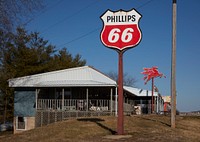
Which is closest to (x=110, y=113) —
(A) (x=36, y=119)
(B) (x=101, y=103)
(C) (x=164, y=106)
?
(B) (x=101, y=103)

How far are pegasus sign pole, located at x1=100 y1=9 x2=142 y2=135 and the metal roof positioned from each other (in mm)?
12841

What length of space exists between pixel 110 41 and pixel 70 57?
131ft

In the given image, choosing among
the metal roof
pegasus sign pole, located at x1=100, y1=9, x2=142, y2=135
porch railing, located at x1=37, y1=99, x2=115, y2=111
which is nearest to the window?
porch railing, located at x1=37, y1=99, x2=115, y2=111

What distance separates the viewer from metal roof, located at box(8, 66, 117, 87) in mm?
26766

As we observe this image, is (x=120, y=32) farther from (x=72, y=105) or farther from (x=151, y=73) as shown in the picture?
(x=151, y=73)

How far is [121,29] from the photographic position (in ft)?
43.8

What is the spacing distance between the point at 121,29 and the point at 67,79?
1525 cm

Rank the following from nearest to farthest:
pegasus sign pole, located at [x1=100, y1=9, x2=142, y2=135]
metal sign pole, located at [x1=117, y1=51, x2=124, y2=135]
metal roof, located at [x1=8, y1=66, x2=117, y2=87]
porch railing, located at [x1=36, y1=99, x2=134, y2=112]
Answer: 1. metal sign pole, located at [x1=117, y1=51, x2=124, y2=135]
2. pegasus sign pole, located at [x1=100, y1=9, x2=142, y2=135]
3. porch railing, located at [x1=36, y1=99, x2=134, y2=112]
4. metal roof, located at [x1=8, y1=66, x2=117, y2=87]

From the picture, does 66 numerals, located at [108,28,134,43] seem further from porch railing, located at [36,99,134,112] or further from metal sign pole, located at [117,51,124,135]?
porch railing, located at [36,99,134,112]

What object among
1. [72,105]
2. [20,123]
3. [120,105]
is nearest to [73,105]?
[72,105]

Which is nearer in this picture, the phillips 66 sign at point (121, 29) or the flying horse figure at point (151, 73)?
the phillips 66 sign at point (121, 29)

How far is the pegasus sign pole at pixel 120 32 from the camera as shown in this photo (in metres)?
13.1

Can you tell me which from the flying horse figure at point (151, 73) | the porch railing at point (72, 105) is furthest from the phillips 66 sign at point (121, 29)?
the flying horse figure at point (151, 73)

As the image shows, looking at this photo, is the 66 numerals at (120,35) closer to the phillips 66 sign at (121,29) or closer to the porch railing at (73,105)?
the phillips 66 sign at (121,29)
